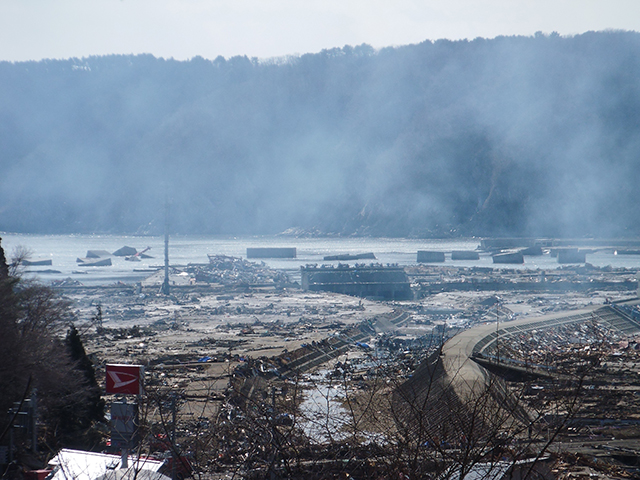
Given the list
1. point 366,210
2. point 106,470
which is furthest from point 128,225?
point 106,470

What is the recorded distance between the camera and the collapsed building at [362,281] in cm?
2506

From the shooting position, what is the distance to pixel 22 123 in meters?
86.8

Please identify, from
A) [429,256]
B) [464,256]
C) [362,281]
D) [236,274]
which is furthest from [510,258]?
[236,274]

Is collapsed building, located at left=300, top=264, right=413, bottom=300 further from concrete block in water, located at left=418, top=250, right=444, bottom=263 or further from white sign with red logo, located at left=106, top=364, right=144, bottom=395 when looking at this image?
white sign with red logo, located at left=106, top=364, right=144, bottom=395

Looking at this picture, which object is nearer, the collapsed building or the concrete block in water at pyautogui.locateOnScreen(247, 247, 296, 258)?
the collapsed building

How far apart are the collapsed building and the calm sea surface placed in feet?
19.8

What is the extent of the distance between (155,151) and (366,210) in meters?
30.2

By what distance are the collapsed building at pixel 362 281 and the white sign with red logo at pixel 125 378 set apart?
21.2 metres

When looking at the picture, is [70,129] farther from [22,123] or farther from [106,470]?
[106,470]

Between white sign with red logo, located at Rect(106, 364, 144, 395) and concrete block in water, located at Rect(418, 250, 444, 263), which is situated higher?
white sign with red logo, located at Rect(106, 364, 144, 395)

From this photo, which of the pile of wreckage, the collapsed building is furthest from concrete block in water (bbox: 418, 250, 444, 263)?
the collapsed building

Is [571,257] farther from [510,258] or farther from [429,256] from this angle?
[429,256]

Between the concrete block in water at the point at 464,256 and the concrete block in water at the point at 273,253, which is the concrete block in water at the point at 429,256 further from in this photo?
the concrete block in water at the point at 273,253

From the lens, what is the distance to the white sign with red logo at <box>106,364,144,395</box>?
12.1ft
